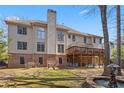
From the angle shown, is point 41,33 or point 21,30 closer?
point 21,30

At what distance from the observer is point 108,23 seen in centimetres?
792

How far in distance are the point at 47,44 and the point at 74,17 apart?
519cm

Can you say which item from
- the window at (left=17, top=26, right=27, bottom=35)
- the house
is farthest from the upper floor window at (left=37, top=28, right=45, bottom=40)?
the window at (left=17, top=26, right=27, bottom=35)

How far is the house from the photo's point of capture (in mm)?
11586

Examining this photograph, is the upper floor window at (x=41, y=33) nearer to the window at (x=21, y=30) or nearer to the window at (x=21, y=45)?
the window at (x=21, y=30)

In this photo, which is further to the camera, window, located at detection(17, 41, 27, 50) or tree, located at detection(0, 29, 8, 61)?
window, located at detection(17, 41, 27, 50)

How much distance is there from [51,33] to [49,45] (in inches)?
36.3

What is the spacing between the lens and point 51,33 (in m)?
12.5

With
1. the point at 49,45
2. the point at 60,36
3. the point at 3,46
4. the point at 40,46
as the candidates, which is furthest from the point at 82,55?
the point at 3,46

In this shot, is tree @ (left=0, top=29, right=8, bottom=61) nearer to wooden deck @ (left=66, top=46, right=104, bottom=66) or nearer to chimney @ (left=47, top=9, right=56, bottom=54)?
chimney @ (left=47, top=9, right=56, bottom=54)

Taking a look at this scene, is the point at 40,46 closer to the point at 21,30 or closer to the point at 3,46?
the point at 21,30

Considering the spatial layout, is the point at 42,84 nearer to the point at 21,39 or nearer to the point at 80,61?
the point at 21,39
